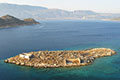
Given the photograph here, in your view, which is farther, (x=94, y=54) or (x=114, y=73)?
(x=94, y=54)

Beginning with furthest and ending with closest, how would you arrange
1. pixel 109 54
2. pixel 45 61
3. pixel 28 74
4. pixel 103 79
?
1. pixel 109 54
2. pixel 45 61
3. pixel 28 74
4. pixel 103 79

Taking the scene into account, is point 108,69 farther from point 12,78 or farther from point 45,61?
point 12,78

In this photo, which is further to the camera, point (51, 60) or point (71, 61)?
point (71, 61)

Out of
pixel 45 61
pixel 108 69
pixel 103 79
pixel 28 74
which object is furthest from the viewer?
pixel 45 61

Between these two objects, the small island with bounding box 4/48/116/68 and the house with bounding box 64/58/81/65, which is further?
the house with bounding box 64/58/81/65

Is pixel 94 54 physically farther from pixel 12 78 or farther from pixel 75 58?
pixel 12 78

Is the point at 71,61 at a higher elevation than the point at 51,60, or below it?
below

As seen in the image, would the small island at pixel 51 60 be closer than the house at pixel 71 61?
Yes

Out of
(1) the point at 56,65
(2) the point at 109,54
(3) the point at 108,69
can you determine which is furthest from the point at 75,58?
(2) the point at 109,54

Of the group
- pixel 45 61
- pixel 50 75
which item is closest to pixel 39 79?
pixel 50 75
